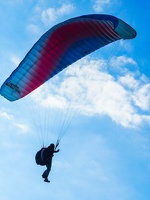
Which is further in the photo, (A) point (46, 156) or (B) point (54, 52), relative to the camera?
(B) point (54, 52)

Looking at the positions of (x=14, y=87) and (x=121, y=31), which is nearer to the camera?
(x=121, y=31)

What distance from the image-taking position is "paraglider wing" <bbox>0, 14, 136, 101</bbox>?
64.8 ft

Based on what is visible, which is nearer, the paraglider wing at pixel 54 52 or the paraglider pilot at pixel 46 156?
the paraglider pilot at pixel 46 156

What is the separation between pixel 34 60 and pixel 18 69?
847 millimetres

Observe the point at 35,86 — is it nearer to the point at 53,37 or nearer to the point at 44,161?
the point at 53,37

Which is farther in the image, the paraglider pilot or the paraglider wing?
the paraglider wing

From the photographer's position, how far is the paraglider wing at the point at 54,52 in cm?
1975

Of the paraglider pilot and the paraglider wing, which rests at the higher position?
the paraglider wing

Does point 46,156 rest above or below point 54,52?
below

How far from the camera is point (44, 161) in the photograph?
18.7 meters

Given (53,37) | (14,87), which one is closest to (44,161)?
(14,87)

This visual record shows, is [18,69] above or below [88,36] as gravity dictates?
below

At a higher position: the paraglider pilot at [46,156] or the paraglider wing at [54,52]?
the paraglider wing at [54,52]

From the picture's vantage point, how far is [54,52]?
69.4 feet
